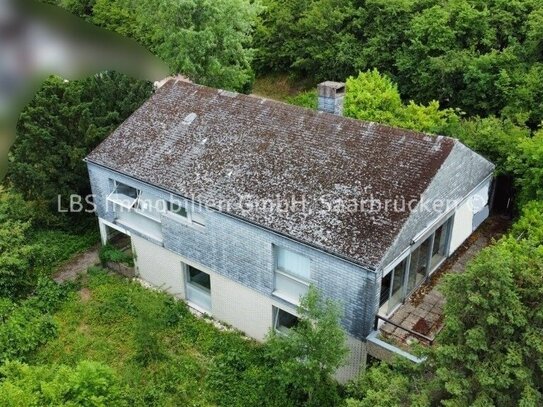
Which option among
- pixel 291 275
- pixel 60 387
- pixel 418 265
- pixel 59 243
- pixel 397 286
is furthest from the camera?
pixel 59 243

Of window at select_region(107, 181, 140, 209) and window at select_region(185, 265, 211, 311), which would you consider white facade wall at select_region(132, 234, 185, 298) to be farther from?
window at select_region(107, 181, 140, 209)

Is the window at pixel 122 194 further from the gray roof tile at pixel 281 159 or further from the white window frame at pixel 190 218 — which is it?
the white window frame at pixel 190 218

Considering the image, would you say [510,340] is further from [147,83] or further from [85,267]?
[147,83]

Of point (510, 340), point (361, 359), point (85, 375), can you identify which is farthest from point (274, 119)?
point (510, 340)

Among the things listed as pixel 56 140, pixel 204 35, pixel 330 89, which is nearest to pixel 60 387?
pixel 330 89

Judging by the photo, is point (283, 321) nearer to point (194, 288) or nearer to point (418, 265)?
point (194, 288)

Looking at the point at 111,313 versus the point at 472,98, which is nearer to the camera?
the point at 111,313

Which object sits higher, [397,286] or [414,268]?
[414,268]
